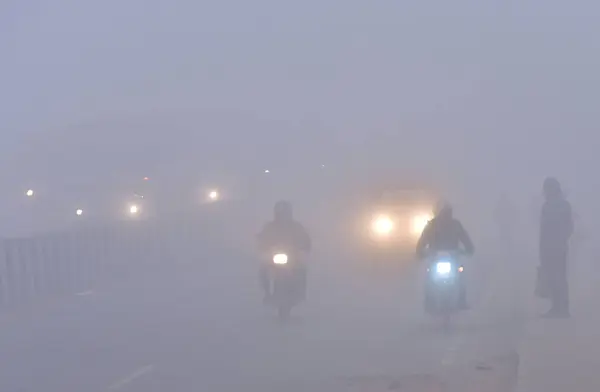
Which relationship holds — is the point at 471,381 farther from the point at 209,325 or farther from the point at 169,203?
the point at 169,203

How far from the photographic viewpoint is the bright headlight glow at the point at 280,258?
56.7 feet

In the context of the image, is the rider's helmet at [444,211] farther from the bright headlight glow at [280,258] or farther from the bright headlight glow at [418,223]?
the bright headlight glow at [418,223]

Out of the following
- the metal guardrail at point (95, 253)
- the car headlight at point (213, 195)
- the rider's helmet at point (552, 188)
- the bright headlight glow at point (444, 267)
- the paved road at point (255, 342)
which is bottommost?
the paved road at point (255, 342)

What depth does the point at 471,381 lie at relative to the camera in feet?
36.4

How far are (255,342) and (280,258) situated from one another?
2393 millimetres

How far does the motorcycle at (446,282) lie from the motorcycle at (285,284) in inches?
102

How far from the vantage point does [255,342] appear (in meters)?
15.1

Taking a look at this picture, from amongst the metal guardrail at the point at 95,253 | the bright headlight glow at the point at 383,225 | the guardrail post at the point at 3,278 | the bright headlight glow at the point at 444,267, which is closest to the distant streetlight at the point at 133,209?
the metal guardrail at the point at 95,253

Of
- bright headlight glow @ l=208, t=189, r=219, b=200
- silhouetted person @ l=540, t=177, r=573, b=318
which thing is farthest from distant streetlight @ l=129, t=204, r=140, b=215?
silhouetted person @ l=540, t=177, r=573, b=318

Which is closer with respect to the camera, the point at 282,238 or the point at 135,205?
the point at 282,238

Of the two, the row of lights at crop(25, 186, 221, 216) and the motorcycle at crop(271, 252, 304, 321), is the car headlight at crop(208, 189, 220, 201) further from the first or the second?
the motorcycle at crop(271, 252, 304, 321)

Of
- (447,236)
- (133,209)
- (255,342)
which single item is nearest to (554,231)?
(447,236)

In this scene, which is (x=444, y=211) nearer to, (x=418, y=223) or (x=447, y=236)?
(x=447, y=236)

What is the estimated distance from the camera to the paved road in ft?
38.7
